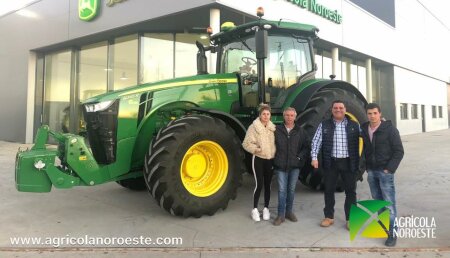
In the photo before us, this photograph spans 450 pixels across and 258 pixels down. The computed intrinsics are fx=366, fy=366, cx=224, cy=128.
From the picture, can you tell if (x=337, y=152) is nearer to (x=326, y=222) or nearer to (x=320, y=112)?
(x=326, y=222)

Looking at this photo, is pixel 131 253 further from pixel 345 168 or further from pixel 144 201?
pixel 345 168

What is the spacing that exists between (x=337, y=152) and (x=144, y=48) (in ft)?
35.1

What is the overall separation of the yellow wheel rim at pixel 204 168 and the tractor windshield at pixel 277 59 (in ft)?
5.37

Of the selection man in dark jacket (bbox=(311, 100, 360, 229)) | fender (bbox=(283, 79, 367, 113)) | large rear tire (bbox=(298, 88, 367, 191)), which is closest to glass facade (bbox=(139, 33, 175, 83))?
fender (bbox=(283, 79, 367, 113))

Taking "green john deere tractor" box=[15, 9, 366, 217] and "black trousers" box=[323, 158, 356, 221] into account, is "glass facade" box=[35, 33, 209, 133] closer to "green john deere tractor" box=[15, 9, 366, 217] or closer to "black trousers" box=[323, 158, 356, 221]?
"green john deere tractor" box=[15, 9, 366, 217]

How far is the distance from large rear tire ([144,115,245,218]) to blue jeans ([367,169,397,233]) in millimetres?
1647

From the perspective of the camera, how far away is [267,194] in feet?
15.6

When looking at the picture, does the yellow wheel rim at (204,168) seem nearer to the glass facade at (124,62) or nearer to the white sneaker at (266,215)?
the white sneaker at (266,215)

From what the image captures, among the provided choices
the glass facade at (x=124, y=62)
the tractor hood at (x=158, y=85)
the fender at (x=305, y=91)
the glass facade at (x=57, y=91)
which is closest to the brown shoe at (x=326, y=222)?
the fender at (x=305, y=91)

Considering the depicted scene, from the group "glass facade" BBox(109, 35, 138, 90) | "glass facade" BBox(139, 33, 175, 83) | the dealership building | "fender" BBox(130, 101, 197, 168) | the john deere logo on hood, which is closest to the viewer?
"fender" BBox(130, 101, 197, 168)

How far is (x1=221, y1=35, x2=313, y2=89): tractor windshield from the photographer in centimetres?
584

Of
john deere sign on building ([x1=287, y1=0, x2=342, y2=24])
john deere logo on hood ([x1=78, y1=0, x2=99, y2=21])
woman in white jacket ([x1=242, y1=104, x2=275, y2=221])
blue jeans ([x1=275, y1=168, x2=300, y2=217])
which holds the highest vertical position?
john deere sign on building ([x1=287, y1=0, x2=342, y2=24])

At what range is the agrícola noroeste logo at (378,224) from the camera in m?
4.03

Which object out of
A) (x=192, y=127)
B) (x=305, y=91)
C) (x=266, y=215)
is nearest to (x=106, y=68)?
(x=305, y=91)
